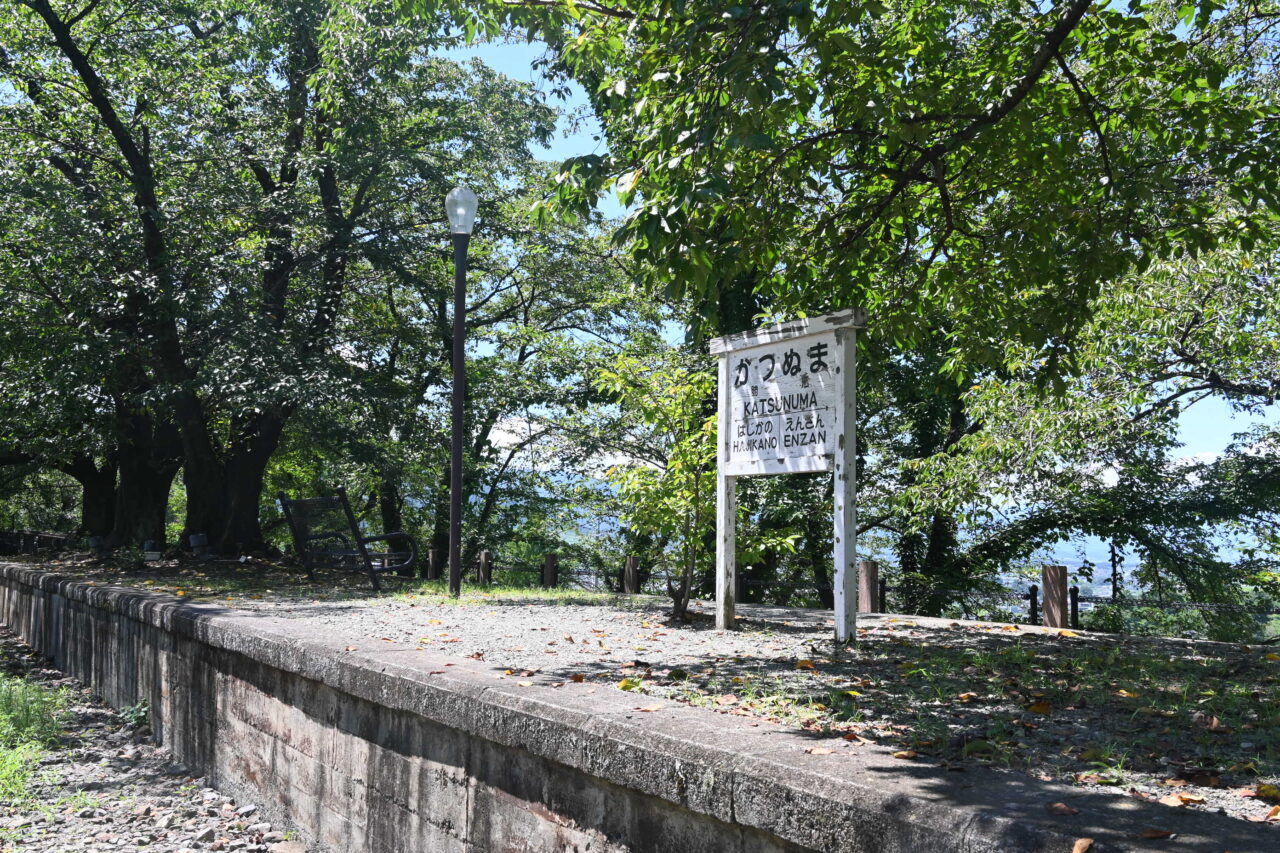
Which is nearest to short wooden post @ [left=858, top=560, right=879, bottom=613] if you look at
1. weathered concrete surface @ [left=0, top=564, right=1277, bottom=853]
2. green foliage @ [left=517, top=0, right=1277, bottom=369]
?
green foliage @ [left=517, top=0, right=1277, bottom=369]

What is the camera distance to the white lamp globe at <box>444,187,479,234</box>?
10797 mm

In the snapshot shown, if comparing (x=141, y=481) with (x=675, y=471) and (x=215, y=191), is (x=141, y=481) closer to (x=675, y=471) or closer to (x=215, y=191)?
(x=215, y=191)

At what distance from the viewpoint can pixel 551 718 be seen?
381 cm

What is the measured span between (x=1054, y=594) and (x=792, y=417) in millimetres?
3728

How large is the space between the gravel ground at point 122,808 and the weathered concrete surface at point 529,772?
19cm

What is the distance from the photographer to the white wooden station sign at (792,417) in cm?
655

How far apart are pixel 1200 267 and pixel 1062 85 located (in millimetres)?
3576

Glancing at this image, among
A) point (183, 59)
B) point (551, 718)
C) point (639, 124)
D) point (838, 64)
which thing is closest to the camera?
point (551, 718)

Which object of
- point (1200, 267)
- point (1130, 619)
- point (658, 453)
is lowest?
point (1130, 619)

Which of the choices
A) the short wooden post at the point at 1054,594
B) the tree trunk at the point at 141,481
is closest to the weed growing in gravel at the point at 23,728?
the short wooden post at the point at 1054,594

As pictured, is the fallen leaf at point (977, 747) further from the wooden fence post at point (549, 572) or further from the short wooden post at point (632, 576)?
the wooden fence post at point (549, 572)

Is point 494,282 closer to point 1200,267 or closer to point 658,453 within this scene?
point 658,453

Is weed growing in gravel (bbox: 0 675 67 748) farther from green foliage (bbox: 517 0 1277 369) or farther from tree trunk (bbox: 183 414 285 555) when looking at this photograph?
tree trunk (bbox: 183 414 285 555)

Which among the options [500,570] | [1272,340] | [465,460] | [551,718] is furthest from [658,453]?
[551,718]
